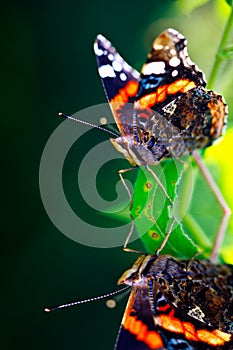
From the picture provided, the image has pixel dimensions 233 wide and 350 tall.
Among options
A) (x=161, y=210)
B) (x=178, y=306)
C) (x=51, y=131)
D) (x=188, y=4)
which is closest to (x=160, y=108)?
(x=161, y=210)

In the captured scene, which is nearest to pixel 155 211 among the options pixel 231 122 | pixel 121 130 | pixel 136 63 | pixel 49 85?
pixel 121 130

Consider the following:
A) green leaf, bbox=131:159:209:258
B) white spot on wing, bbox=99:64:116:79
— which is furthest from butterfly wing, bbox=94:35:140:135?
green leaf, bbox=131:159:209:258

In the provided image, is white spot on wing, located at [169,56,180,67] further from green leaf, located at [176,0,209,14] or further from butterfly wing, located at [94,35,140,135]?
green leaf, located at [176,0,209,14]

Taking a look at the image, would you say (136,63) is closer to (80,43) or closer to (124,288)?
(80,43)

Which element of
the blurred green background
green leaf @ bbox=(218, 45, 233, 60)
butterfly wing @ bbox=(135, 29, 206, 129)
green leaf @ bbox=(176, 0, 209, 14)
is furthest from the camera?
the blurred green background

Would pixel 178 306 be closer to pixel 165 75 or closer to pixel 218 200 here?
pixel 218 200

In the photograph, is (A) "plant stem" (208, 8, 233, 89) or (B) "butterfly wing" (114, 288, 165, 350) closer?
(B) "butterfly wing" (114, 288, 165, 350)

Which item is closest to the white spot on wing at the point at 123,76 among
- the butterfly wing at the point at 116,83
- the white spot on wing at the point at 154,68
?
the butterfly wing at the point at 116,83
